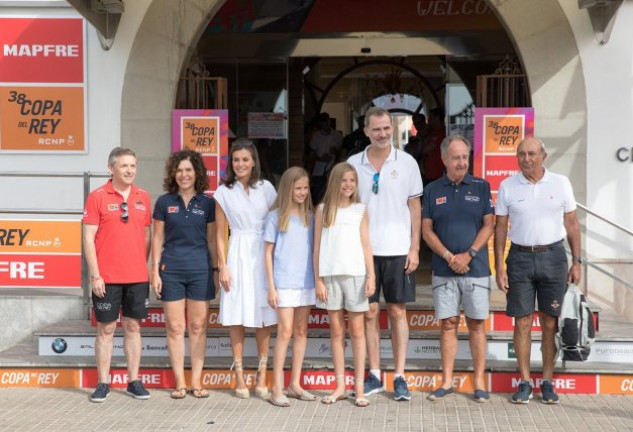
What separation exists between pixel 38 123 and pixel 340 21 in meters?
5.09

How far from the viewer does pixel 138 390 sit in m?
6.22

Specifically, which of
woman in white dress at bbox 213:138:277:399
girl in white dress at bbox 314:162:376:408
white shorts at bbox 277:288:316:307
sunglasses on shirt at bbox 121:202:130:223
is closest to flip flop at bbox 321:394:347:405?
girl in white dress at bbox 314:162:376:408

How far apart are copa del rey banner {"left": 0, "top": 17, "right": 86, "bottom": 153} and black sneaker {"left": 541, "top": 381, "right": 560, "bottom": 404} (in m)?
4.63

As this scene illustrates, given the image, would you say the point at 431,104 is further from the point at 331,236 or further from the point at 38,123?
the point at 331,236

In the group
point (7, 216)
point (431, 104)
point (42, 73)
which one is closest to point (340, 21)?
point (431, 104)

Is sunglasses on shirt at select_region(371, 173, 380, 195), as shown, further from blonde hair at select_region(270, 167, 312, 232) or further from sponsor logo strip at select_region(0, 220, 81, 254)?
sponsor logo strip at select_region(0, 220, 81, 254)

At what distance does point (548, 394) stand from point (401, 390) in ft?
3.21

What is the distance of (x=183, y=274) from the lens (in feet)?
20.1

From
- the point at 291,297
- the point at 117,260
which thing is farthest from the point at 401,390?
the point at 117,260

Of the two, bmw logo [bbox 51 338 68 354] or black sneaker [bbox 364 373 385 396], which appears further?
bmw logo [bbox 51 338 68 354]

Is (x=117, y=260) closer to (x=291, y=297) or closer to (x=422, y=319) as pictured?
(x=291, y=297)

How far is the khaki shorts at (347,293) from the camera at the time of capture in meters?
5.90

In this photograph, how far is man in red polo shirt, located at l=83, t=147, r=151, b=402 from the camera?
6.10 meters

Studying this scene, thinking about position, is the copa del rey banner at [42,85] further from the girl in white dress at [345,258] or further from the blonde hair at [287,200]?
the girl in white dress at [345,258]
